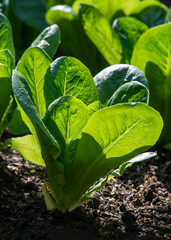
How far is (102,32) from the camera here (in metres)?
1.68

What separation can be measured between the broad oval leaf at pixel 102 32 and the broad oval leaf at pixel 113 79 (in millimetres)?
550

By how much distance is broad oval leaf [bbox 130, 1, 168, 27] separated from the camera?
1872 mm

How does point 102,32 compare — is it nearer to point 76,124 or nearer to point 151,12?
point 151,12

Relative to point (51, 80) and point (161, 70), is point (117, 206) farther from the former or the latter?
point (161, 70)

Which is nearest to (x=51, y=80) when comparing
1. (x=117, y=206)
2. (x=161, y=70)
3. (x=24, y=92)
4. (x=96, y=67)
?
(x=24, y=92)

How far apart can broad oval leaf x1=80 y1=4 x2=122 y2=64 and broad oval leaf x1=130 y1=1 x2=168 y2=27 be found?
30 cm

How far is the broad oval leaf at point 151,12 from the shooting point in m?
1.87

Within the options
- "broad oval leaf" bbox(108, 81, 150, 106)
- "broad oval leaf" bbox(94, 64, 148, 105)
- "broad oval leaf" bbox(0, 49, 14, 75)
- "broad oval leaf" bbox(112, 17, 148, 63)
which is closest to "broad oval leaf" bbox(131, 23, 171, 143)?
"broad oval leaf" bbox(112, 17, 148, 63)

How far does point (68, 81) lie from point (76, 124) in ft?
0.47

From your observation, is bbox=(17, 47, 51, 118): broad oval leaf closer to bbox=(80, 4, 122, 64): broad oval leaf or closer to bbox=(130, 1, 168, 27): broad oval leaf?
bbox=(80, 4, 122, 64): broad oval leaf

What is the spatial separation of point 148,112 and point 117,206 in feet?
1.31

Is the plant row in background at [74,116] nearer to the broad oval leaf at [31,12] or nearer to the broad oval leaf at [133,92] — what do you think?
the broad oval leaf at [133,92]

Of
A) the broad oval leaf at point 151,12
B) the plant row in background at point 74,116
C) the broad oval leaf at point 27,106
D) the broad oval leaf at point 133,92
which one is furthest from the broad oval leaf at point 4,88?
the broad oval leaf at point 151,12

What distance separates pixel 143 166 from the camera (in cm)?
148
